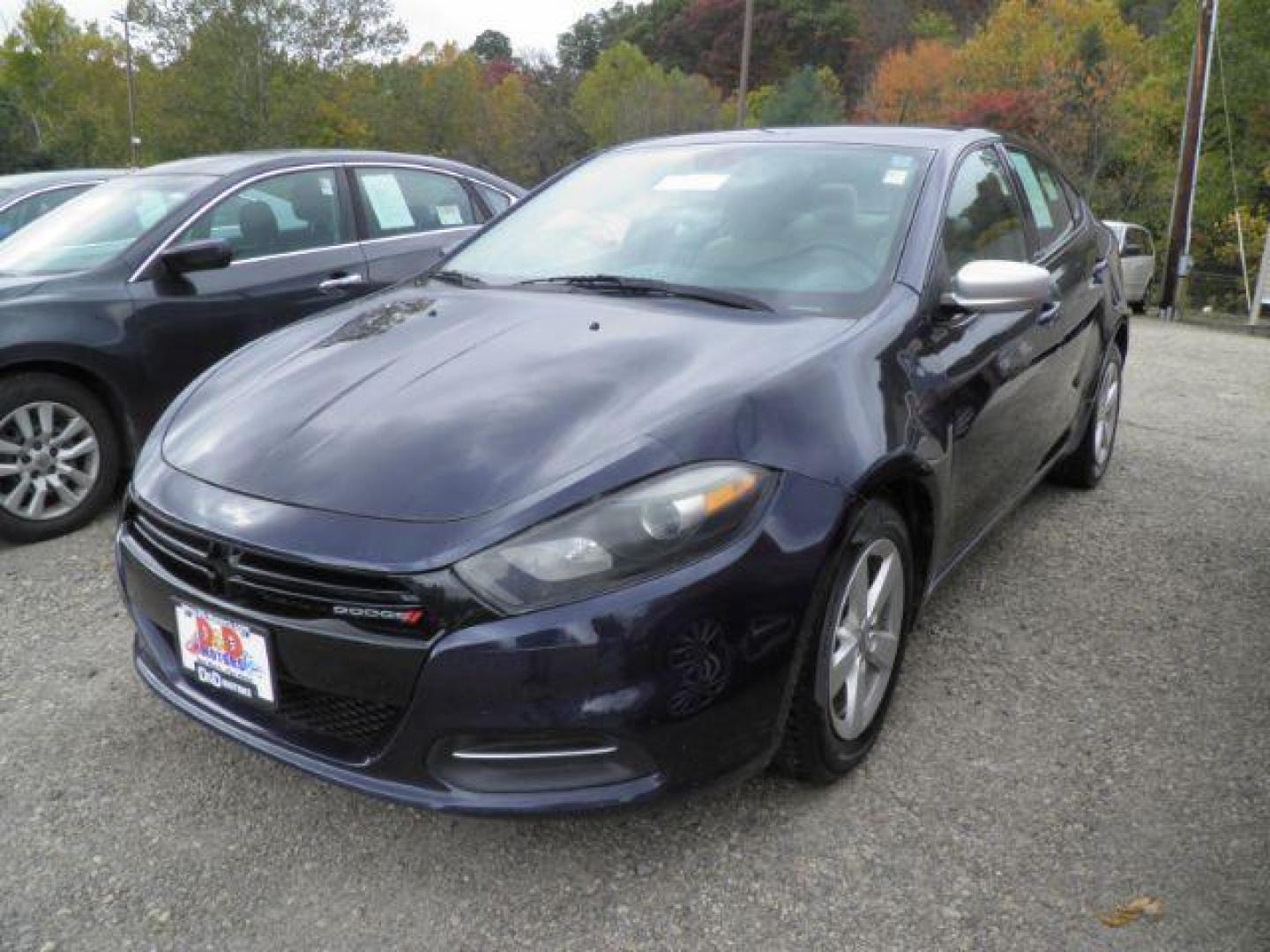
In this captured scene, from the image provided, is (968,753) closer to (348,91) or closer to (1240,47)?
(1240,47)

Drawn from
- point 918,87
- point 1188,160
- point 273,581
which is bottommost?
point 1188,160

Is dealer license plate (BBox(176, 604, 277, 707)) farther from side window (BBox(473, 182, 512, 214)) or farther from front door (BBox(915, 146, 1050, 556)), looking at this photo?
side window (BBox(473, 182, 512, 214))

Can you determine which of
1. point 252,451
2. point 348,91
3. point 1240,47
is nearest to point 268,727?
point 252,451

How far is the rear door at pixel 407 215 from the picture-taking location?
5.22 m

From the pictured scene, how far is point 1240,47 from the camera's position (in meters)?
26.6

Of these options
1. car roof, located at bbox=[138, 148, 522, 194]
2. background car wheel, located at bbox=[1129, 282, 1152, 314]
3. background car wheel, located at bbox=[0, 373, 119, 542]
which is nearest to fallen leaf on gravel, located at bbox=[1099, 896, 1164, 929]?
background car wheel, located at bbox=[0, 373, 119, 542]

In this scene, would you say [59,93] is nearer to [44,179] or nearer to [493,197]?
[44,179]

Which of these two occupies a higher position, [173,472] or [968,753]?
[173,472]

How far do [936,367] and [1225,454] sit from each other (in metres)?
3.84

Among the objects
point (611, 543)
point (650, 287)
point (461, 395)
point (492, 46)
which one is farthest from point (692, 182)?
point (492, 46)

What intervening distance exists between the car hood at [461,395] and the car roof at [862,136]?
97 cm

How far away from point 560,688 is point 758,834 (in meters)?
0.73

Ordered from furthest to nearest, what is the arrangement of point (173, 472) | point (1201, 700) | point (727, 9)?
1. point (727, 9)
2. point (1201, 700)
3. point (173, 472)

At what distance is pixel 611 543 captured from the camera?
1935 mm
